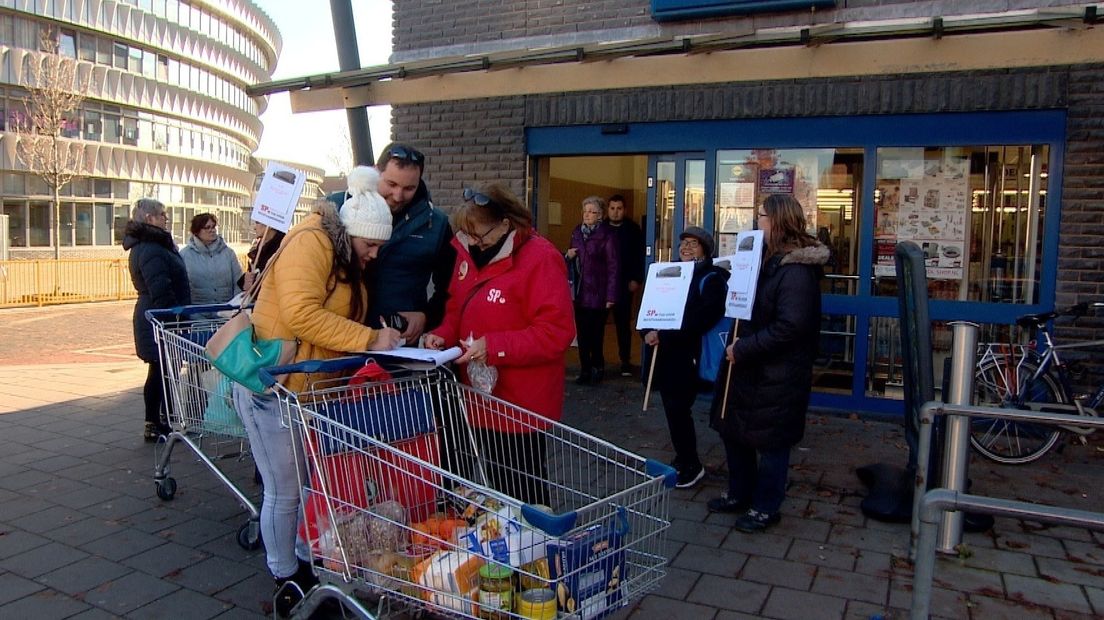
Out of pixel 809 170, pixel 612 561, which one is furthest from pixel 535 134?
pixel 612 561

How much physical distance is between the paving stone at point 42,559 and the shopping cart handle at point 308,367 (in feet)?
6.97

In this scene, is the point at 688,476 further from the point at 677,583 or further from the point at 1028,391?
the point at 1028,391

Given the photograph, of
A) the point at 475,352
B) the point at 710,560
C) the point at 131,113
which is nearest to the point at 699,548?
the point at 710,560

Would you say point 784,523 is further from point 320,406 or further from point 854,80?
point 854,80

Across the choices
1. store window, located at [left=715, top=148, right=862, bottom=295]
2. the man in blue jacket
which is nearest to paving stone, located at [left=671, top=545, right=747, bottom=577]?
the man in blue jacket

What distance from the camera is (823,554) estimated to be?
452 cm

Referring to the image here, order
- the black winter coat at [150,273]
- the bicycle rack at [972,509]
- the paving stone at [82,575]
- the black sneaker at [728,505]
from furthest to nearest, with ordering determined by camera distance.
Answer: the black winter coat at [150,273] → the black sneaker at [728,505] → the paving stone at [82,575] → the bicycle rack at [972,509]

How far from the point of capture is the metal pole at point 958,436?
4473 mm

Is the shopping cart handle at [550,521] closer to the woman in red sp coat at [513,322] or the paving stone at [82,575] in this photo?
the woman in red sp coat at [513,322]

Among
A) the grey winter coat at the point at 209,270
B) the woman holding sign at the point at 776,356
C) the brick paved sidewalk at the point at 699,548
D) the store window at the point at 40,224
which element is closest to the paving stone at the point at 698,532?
the brick paved sidewalk at the point at 699,548

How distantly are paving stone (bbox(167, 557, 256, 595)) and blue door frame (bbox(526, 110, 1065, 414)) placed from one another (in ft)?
17.1

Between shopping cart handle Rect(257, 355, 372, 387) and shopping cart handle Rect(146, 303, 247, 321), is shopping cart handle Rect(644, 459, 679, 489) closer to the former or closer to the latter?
shopping cart handle Rect(257, 355, 372, 387)

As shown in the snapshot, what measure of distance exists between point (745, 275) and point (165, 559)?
3.55 m

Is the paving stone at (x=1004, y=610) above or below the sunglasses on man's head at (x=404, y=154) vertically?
below
